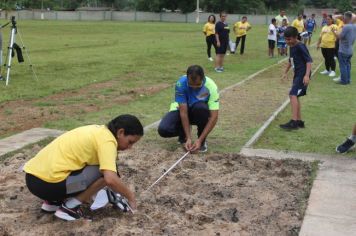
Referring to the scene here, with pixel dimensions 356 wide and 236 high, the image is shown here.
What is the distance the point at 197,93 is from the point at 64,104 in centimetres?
429

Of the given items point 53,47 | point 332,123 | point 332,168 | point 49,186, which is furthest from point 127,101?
point 53,47

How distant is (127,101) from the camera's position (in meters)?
10.6

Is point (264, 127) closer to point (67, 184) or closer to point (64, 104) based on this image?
point (64, 104)

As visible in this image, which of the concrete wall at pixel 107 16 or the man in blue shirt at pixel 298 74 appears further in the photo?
the concrete wall at pixel 107 16

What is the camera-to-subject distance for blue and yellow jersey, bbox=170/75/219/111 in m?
6.60

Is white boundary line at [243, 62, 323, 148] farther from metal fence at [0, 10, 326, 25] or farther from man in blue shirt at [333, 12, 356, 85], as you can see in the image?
metal fence at [0, 10, 326, 25]

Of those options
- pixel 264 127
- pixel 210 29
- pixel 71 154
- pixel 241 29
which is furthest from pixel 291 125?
pixel 241 29

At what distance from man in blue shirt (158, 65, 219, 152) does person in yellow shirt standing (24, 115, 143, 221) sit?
2.31 metres

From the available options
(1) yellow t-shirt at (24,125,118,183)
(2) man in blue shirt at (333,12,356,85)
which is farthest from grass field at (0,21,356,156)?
(1) yellow t-shirt at (24,125,118,183)

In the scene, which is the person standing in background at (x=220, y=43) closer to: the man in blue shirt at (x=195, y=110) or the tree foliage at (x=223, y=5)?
the man in blue shirt at (x=195, y=110)

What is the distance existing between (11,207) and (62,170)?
979 millimetres

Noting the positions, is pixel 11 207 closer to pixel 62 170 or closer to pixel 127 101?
pixel 62 170

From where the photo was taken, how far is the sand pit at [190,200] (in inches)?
173

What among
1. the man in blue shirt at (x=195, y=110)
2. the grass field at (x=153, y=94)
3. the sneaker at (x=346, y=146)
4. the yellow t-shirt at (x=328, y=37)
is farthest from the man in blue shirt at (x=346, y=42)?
the man in blue shirt at (x=195, y=110)
